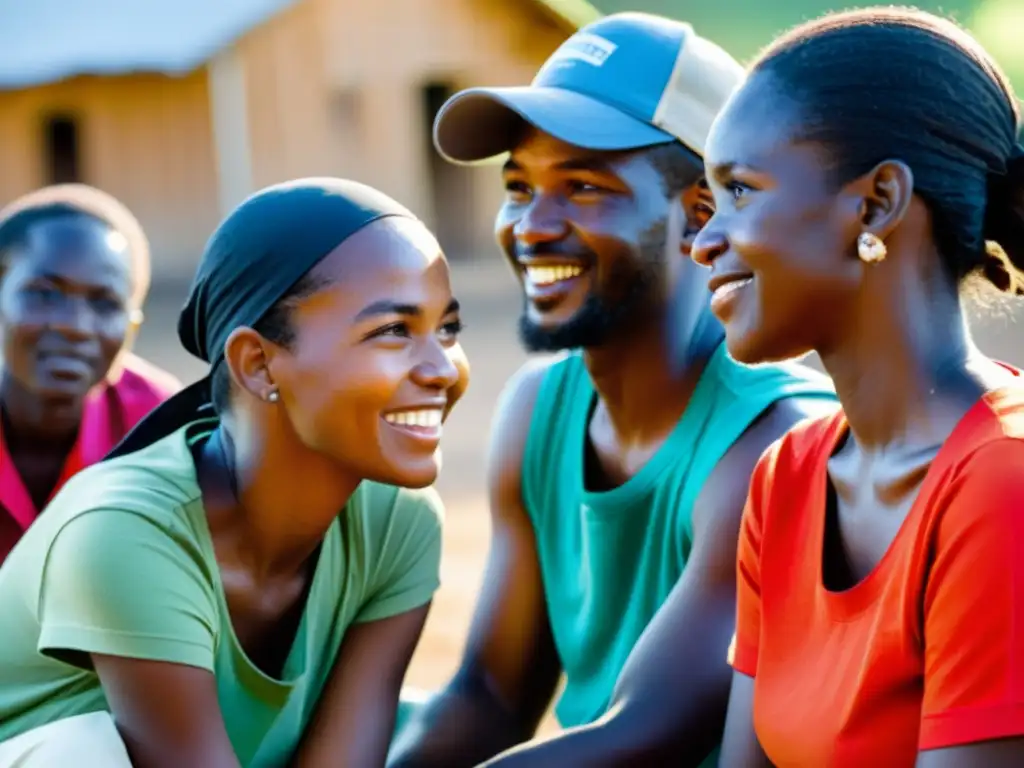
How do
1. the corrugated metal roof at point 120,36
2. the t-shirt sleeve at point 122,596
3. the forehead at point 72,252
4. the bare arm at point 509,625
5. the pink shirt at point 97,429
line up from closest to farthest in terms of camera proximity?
the t-shirt sleeve at point 122,596, the bare arm at point 509,625, the pink shirt at point 97,429, the forehead at point 72,252, the corrugated metal roof at point 120,36

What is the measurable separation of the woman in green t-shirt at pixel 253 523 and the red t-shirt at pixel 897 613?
0.79 metres

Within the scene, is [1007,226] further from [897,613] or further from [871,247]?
[897,613]

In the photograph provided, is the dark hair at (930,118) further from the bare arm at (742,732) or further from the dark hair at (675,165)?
the dark hair at (675,165)

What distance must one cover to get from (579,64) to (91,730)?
5.75 feet

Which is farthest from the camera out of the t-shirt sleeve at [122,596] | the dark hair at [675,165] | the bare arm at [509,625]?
the bare arm at [509,625]

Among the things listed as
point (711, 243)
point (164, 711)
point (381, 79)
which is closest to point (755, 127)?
point (711, 243)

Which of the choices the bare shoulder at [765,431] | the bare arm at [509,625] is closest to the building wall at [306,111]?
the bare arm at [509,625]

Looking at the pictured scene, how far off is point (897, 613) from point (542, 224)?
1.46m

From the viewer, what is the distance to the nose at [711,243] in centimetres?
257

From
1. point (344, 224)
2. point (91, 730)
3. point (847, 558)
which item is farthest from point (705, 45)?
point (91, 730)

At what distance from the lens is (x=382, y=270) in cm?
316

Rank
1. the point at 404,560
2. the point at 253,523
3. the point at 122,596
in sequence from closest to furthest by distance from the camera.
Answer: the point at 122,596, the point at 253,523, the point at 404,560

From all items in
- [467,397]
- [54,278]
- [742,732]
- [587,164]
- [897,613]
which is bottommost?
[467,397]

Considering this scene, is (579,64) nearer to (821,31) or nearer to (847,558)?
(821,31)
